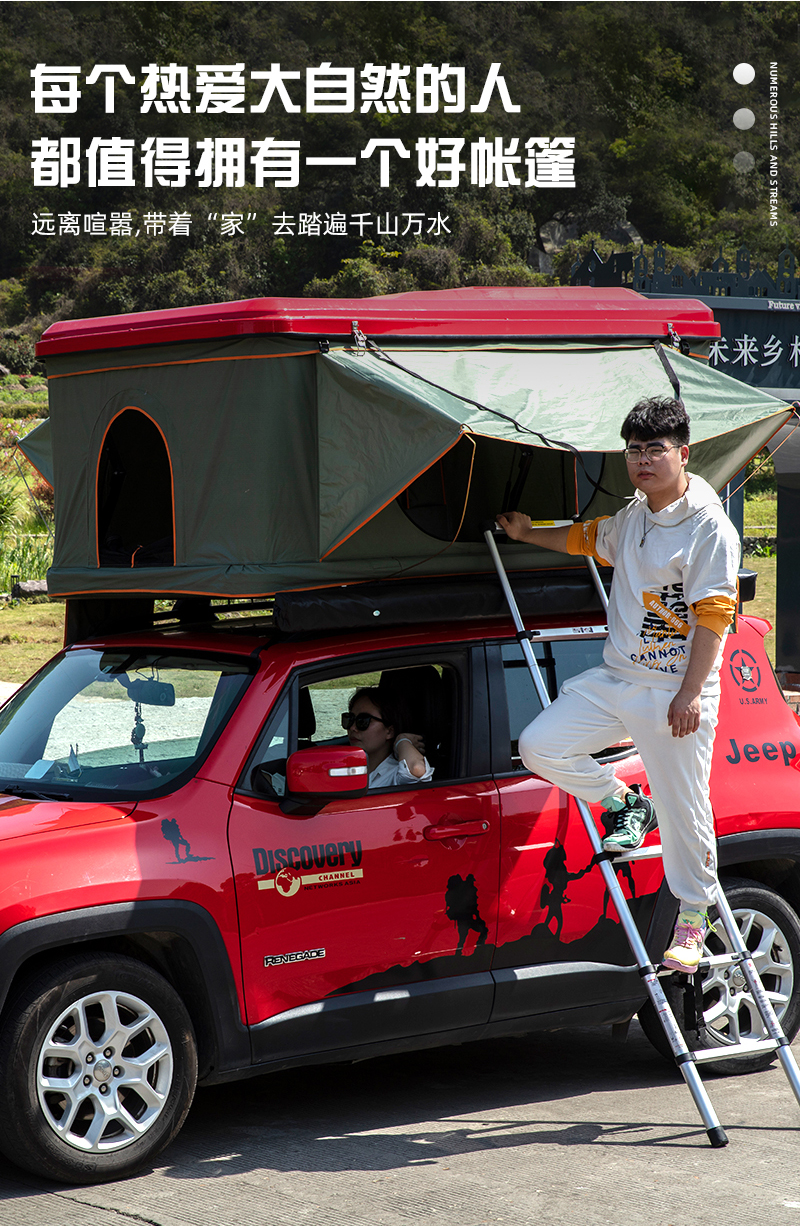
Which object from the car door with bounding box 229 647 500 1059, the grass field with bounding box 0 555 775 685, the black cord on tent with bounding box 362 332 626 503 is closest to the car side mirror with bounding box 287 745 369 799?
the car door with bounding box 229 647 500 1059

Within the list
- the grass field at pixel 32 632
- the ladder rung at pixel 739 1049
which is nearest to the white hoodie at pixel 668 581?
the ladder rung at pixel 739 1049

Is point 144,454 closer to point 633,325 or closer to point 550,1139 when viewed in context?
point 633,325

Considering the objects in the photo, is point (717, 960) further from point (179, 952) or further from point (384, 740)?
point (179, 952)

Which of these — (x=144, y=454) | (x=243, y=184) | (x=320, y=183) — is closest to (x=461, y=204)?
(x=320, y=183)

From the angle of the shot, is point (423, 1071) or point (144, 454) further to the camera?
point (144, 454)

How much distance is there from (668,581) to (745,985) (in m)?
1.77

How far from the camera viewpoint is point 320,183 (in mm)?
70875

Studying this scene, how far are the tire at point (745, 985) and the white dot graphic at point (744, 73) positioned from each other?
75480 millimetres

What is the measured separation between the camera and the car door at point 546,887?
16.7 feet

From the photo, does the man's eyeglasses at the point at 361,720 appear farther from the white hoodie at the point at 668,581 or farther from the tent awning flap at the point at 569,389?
the tent awning flap at the point at 569,389

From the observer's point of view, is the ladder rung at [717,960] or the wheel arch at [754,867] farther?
the wheel arch at [754,867]

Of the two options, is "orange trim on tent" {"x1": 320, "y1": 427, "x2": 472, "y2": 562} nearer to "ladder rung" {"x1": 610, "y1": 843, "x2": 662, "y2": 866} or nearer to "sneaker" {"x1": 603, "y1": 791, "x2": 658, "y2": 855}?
"sneaker" {"x1": 603, "y1": 791, "x2": 658, "y2": 855}

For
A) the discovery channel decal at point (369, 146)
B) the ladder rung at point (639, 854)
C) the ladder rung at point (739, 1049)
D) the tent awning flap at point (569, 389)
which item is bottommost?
the ladder rung at point (739, 1049)

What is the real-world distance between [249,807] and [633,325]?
2698mm
